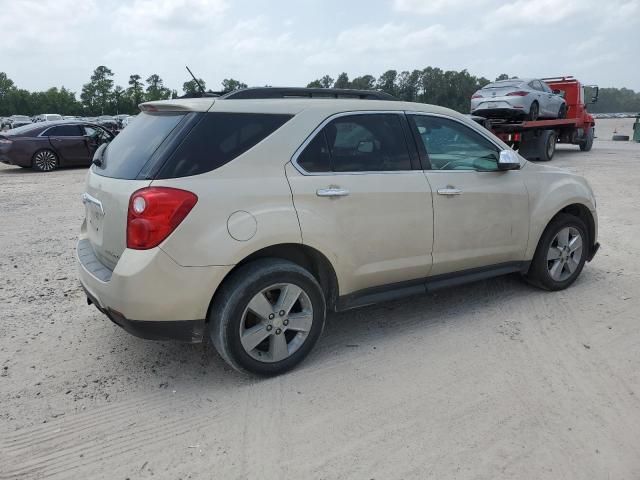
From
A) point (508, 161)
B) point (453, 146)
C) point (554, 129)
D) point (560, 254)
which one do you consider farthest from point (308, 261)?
point (554, 129)

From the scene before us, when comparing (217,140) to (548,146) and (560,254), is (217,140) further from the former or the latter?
(548,146)

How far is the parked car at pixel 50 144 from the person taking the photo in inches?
567

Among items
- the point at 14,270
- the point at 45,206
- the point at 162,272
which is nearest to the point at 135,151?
the point at 162,272

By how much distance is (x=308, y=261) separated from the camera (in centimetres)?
358

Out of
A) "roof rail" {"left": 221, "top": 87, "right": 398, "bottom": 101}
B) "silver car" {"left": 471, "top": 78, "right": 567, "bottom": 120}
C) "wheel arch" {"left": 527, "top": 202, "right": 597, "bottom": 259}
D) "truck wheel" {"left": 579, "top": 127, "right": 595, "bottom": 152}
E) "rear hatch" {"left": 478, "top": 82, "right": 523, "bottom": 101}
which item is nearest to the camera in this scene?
"roof rail" {"left": 221, "top": 87, "right": 398, "bottom": 101}

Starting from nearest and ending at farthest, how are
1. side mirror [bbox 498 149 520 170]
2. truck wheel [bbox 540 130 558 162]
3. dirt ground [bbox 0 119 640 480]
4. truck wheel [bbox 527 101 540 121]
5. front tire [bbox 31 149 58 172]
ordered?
dirt ground [bbox 0 119 640 480] → side mirror [bbox 498 149 520 170] → front tire [bbox 31 149 58 172] → truck wheel [bbox 527 101 540 121] → truck wheel [bbox 540 130 558 162]

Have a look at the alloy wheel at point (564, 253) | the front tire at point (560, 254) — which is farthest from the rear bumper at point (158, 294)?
the alloy wheel at point (564, 253)

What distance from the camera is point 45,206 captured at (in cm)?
922

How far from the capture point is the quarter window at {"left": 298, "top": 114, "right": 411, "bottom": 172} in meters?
3.47

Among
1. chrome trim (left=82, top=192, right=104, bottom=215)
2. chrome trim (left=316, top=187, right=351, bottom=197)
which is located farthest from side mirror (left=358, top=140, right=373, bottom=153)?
chrome trim (left=82, top=192, right=104, bottom=215)

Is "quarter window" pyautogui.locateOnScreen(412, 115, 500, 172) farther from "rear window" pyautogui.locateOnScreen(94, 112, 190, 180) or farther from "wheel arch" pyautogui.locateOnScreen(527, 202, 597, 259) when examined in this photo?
"rear window" pyautogui.locateOnScreen(94, 112, 190, 180)

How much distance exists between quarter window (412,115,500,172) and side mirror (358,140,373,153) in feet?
1.59

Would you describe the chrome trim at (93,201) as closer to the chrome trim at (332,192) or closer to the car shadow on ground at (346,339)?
the car shadow on ground at (346,339)

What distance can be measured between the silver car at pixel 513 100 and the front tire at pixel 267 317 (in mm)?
13809
